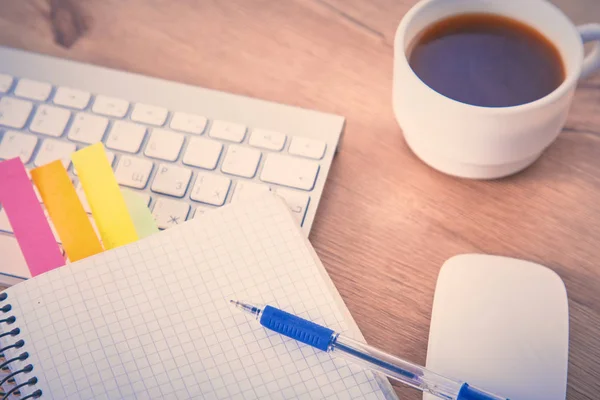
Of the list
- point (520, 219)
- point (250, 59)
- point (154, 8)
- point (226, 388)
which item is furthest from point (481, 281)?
point (154, 8)

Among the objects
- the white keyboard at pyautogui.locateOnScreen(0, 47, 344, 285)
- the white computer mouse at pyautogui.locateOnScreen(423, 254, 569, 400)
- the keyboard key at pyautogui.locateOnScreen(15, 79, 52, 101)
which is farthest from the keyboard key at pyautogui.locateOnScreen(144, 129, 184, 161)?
the white computer mouse at pyautogui.locateOnScreen(423, 254, 569, 400)

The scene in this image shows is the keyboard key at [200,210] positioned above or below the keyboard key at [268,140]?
below

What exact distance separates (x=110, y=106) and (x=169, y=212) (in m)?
0.12

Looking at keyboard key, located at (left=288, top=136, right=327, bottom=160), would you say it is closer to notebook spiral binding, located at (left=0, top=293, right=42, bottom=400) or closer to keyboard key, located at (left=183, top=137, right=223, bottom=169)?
keyboard key, located at (left=183, top=137, right=223, bottom=169)

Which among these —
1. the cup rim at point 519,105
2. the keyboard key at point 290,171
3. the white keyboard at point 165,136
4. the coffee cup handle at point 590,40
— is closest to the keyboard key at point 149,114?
the white keyboard at point 165,136

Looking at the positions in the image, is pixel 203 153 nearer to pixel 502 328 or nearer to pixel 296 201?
pixel 296 201

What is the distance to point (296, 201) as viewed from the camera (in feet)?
1.51

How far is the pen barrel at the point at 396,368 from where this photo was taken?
1.24ft

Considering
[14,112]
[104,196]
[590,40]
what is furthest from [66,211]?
[590,40]

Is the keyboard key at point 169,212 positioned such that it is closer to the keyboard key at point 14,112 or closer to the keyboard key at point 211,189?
the keyboard key at point 211,189

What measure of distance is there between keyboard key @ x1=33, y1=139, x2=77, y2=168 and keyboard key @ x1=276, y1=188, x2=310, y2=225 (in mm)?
180

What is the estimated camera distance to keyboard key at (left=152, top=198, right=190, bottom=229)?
0.46 meters

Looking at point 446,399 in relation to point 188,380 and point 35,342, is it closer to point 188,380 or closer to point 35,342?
point 188,380

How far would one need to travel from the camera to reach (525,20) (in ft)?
1.48
